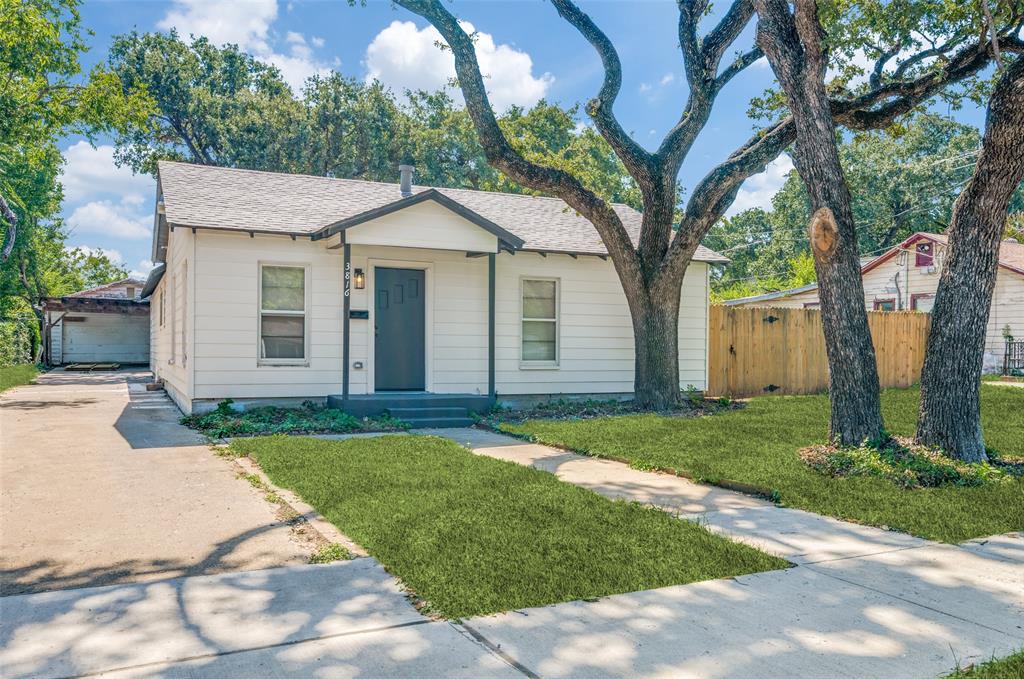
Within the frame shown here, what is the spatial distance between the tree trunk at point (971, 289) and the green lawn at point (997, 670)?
424 centimetres

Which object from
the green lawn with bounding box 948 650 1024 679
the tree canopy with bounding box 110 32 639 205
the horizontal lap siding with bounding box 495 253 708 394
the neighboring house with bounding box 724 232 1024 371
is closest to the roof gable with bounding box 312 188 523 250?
the horizontal lap siding with bounding box 495 253 708 394

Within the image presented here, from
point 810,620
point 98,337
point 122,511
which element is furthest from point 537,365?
point 98,337

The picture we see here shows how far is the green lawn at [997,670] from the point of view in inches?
104

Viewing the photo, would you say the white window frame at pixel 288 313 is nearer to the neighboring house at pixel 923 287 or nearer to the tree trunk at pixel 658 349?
the tree trunk at pixel 658 349

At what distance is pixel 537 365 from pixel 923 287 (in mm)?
17950

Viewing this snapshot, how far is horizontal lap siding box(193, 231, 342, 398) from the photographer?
10297mm

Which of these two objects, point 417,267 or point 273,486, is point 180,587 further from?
point 417,267

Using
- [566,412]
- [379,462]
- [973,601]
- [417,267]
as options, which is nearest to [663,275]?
[566,412]

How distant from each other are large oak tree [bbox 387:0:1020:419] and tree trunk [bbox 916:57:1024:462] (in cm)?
288

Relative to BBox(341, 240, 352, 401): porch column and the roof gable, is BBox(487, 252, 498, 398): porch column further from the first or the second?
BBox(341, 240, 352, 401): porch column

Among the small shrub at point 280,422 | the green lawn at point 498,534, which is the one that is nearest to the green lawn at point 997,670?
the green lawn at point 498,534

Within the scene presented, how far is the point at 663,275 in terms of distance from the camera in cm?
1126

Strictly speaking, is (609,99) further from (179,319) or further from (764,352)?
(179,319)

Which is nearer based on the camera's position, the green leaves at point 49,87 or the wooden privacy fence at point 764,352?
the wooden privacy fence at point 764,352
